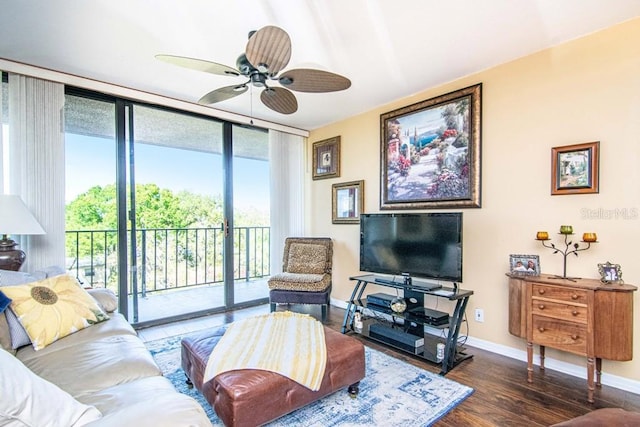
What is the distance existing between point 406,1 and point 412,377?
Answer: 2.58m

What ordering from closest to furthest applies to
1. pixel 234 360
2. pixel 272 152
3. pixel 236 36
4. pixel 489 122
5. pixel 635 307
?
1. pixel 234 360
2. pixel 635 307
3. pixel 236 36
4. pixel 489 122
5. pixel 272 152

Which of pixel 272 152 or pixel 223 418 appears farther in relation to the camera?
pixel 272 152

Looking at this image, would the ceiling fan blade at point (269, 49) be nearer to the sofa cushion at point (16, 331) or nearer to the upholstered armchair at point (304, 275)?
the sofa cushion at point (16, 331)

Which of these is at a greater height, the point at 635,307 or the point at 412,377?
the point at 635,307

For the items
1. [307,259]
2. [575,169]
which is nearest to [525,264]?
[575,169]

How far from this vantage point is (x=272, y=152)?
14.8 feet

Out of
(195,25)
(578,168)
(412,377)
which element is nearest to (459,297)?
(412,377)

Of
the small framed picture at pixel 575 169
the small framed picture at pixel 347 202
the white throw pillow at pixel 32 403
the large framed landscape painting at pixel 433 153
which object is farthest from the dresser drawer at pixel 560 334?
the white throw pillow at pixel 32 403

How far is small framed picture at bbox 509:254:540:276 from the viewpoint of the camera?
8.02 ft

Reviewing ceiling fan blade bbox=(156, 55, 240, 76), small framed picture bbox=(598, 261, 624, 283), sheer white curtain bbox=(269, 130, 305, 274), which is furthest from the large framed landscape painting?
ceiling fan blade bbox=(156, 55, 240, 76)

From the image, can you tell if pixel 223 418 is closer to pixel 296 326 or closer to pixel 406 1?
pixel 296 326

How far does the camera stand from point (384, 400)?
2.06 m

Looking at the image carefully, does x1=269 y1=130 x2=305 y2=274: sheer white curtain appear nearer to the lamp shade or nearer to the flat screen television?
the flat screen television

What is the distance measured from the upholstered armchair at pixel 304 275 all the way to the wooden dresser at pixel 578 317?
2.00 metres
